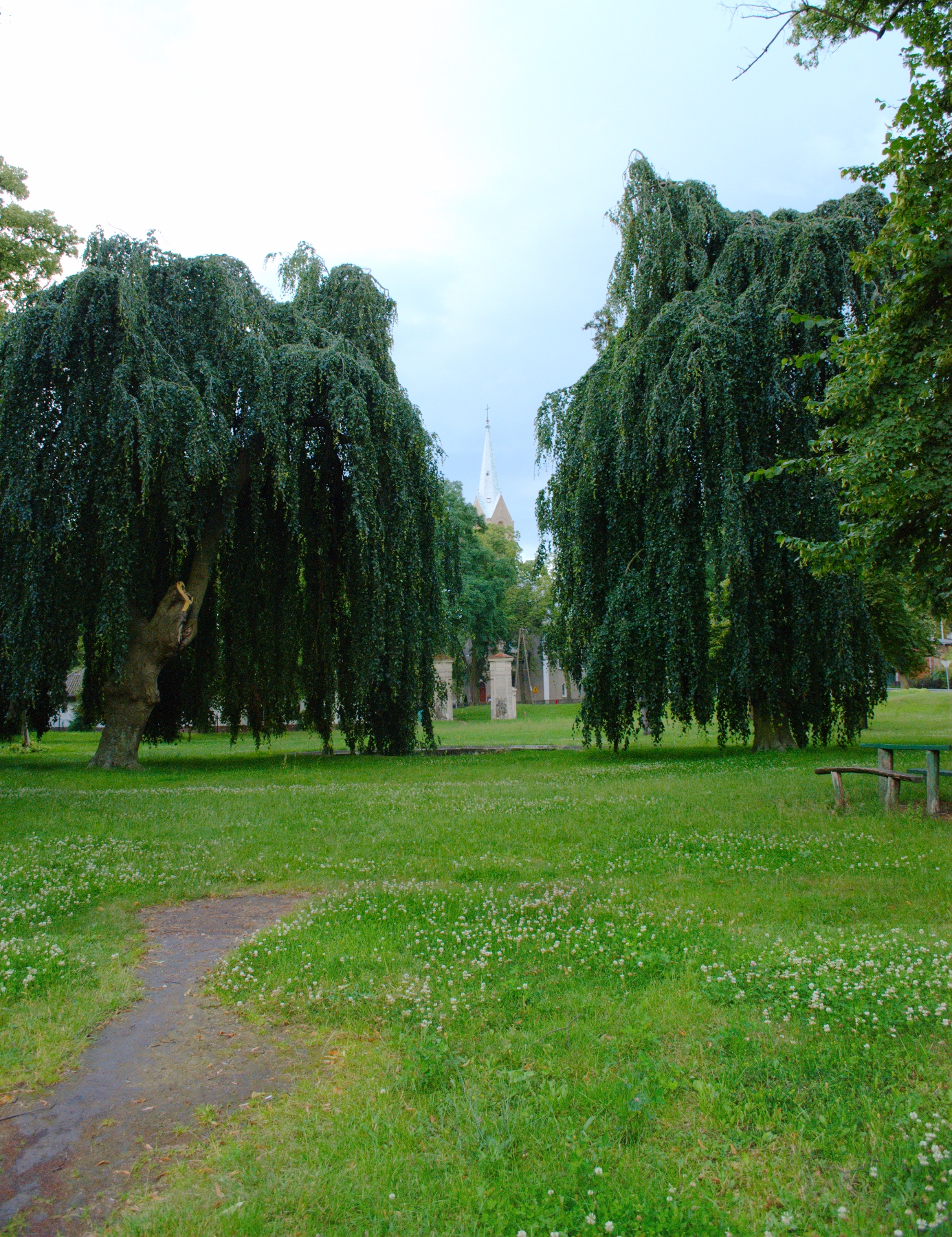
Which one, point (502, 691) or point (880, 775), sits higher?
point (502, 691)

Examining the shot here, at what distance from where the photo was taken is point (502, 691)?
1793 inches

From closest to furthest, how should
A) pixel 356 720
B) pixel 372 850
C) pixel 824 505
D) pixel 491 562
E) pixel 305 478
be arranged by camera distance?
1. pixel 372 850
2. pixel 824 505
3. pixel 305 478
4. pixel 356 720
5. pixel 491 562

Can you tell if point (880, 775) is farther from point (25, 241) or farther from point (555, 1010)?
point (25, 241)

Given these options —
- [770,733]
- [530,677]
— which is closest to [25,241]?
[770,733]

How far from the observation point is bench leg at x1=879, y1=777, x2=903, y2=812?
933 cm

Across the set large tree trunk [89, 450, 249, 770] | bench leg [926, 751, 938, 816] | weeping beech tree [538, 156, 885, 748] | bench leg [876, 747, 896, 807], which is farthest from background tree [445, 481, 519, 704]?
bench leg [926, 751, 938, 816]

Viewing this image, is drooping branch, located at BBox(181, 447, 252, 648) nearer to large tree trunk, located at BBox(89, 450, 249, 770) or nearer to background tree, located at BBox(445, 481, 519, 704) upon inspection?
large tree trunk, located at BBox(89, 450, 249, 770)

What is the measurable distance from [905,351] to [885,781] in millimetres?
4476

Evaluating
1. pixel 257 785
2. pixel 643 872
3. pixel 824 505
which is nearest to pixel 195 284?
pixel 257 785

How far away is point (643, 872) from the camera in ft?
22.7

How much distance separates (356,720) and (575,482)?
22.5ft

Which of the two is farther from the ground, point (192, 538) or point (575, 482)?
point (575, 482)

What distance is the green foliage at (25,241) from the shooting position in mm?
21438

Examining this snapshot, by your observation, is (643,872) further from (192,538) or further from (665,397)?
(192,538)
